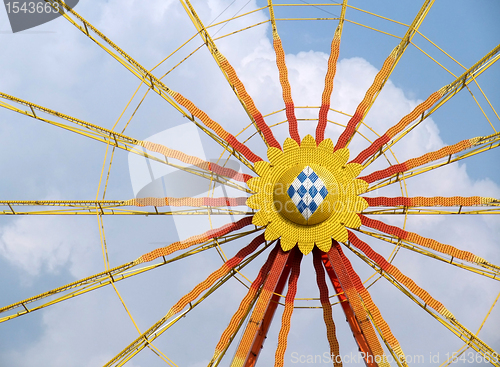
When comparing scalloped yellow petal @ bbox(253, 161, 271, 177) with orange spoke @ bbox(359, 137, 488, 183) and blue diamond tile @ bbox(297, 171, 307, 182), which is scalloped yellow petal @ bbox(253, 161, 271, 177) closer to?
blue diamond tile @ bbox(297, 171, 307, 182)

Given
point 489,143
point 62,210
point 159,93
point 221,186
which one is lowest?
point 62,210

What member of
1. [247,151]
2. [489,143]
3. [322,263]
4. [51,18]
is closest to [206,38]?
[247,151]

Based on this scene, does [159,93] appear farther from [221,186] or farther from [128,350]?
[128,350]

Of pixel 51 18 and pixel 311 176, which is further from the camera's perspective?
pixel 51 18

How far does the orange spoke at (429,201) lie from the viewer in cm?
2158

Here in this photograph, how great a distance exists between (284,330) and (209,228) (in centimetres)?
572

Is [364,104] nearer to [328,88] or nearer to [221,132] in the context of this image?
[328,88]

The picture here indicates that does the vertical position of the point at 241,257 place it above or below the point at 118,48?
below

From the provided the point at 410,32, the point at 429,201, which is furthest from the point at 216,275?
the point at 410,32

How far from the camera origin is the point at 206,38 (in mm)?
24406

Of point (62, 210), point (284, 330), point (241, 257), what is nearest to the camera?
point (284, 330)

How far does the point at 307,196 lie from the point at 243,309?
5.46m

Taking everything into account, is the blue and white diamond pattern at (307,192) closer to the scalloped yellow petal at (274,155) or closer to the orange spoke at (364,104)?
the scalloped yellow petal at (274,155)

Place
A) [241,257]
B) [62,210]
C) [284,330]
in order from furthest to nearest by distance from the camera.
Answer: [62,210] → [241,257] → [284,330]
